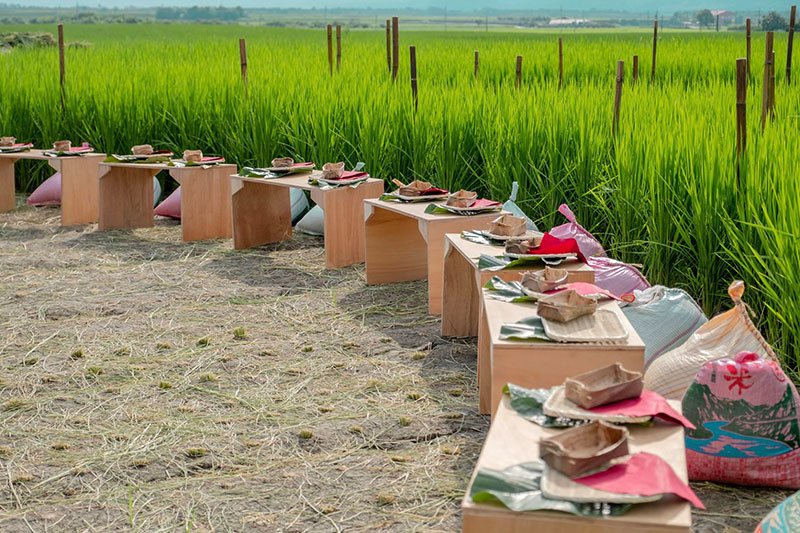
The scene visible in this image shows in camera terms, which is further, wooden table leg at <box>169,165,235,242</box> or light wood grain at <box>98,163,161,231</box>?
light wood grain at <box>98,163,161,231</box>

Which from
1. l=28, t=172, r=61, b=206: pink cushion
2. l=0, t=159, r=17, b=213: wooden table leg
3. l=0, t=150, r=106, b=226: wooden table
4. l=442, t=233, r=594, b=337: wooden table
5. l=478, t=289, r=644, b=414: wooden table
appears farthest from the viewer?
l=28, t=172, r=61, b=206: pink cushion

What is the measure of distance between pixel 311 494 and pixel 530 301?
90cm

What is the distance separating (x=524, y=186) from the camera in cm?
517

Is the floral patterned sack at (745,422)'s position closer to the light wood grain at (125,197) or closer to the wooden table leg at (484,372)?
the wooden table leg at (484,372)

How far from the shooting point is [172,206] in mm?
6887

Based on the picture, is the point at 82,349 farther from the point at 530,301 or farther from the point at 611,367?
the point at 611,367

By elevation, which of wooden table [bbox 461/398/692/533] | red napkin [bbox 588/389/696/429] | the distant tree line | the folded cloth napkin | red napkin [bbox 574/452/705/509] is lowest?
wooden table [bbox 461/398/692/533]

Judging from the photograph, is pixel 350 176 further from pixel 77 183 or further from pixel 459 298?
pixel 77 183

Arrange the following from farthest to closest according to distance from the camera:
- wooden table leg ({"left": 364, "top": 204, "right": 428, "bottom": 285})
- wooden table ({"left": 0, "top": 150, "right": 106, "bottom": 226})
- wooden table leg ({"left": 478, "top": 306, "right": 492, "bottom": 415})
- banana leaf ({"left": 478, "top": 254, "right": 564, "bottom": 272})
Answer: wooden table ({"left": 0, "top": 150, "right": 106, "bottom": 226}) < wooden table leg ({"left": 364, "top": 204, "right": 428, "bottom": 285}) < banana leaf ({"left": 478, "top": 254, "right": 564, "bottom": 272}) < wooden table leg ({"left": 478, "top": 306, "right": 492, "bottom": 415})

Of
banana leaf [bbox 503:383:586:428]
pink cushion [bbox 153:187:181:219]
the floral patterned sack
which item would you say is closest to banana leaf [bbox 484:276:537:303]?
the floral patterned sack

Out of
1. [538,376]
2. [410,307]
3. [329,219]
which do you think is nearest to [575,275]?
[538,376]

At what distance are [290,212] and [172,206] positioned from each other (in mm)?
1181

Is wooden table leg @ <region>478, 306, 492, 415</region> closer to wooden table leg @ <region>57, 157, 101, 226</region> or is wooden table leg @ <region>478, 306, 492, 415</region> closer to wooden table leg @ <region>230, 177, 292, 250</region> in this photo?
wooden table leg @ <region>230, 177, 292, 250</region>

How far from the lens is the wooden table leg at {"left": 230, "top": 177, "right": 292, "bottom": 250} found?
590 cm
